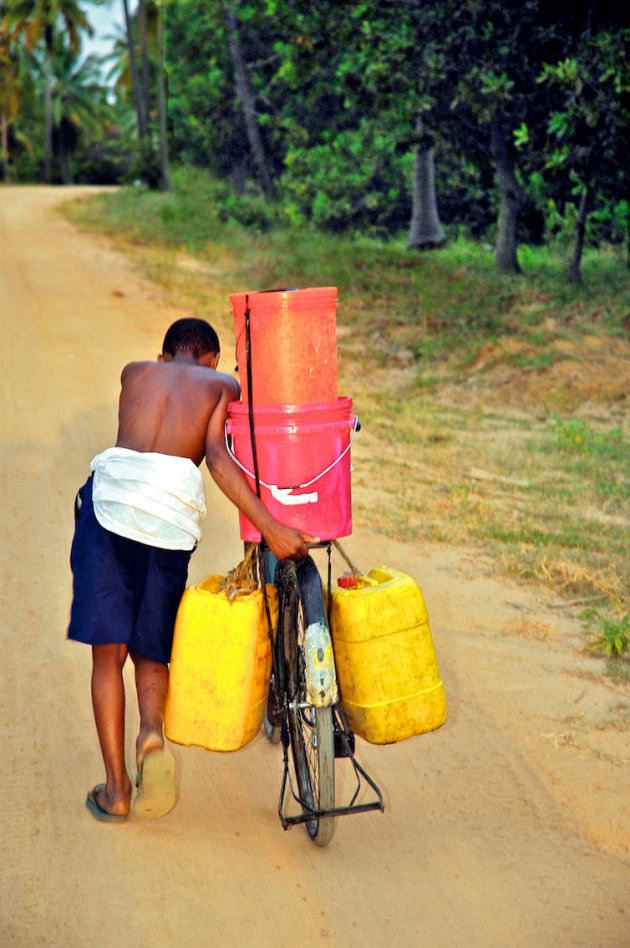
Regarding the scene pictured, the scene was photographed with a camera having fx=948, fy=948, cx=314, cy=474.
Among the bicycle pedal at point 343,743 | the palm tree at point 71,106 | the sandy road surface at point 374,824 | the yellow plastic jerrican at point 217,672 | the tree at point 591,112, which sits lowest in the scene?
the sandy road surface at point 374,824

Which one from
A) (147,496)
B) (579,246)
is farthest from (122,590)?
(579,246)

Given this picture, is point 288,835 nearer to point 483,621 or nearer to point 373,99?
point 483,621

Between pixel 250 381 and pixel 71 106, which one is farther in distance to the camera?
pixel 71 106

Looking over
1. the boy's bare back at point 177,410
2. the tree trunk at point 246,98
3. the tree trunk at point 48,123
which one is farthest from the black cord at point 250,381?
the tree trunk at point 48,123

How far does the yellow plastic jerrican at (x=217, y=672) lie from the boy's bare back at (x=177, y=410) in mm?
540

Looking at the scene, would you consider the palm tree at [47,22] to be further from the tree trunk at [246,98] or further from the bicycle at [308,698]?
the bicycle at [308,698]

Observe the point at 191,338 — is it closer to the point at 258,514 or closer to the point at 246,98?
the point at 258,514

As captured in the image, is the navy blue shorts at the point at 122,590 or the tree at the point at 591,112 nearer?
the navy blue shorts at the point at 122,590

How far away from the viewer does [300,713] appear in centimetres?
349

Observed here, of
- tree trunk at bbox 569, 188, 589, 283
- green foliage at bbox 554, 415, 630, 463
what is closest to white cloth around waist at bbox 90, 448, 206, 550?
green foliage at bbox 554, 415, 630, 463

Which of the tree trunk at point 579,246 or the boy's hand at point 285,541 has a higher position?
the tree trunk at point 579,246

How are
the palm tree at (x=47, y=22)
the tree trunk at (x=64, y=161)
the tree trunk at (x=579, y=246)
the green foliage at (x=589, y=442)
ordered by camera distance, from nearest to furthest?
1. the green foliage at (x=589, y=442)
2. the tree trunk at (x=579, y=246)
3. the palm tree at (x=47, y=22)
4. the tree trunk at (x=64, y=161)

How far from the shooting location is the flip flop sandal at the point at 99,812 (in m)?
3.45

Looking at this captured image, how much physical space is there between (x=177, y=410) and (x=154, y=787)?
4.27 ft
